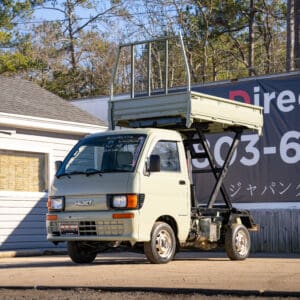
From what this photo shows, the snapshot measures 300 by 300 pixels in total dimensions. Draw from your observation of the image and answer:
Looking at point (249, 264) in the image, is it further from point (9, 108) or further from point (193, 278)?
point (9, 108)

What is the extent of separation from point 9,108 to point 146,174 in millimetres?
7101

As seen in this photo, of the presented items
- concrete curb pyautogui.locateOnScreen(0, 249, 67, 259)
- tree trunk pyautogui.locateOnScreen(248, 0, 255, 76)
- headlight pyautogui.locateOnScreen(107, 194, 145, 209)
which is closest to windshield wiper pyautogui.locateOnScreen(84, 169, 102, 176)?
headlight pyautogui.locateOnScreen(107, 194, 145, 209)

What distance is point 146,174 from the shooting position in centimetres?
1324

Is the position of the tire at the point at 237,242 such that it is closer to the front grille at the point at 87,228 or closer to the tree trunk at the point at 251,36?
the front grille at the point at 87,228

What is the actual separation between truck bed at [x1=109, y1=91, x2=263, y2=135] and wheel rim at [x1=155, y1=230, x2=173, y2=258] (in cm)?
189

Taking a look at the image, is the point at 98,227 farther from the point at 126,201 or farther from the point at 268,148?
the point at 268,148

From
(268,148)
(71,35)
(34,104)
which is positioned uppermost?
(71,35)

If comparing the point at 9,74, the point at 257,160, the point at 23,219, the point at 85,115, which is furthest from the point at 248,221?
the point at 9,74

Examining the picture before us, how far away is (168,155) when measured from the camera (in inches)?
547

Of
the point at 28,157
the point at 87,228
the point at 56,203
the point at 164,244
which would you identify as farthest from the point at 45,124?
the point at 164,244

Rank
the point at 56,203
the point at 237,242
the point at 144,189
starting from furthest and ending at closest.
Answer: the point at 237,242 < the point at 56,203 < the point at 144,189

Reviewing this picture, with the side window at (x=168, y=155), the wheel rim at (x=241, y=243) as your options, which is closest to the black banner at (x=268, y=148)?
the wheel rim at (x=241, y=243)

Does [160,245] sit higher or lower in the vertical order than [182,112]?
lower

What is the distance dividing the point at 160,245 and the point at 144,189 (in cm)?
101
